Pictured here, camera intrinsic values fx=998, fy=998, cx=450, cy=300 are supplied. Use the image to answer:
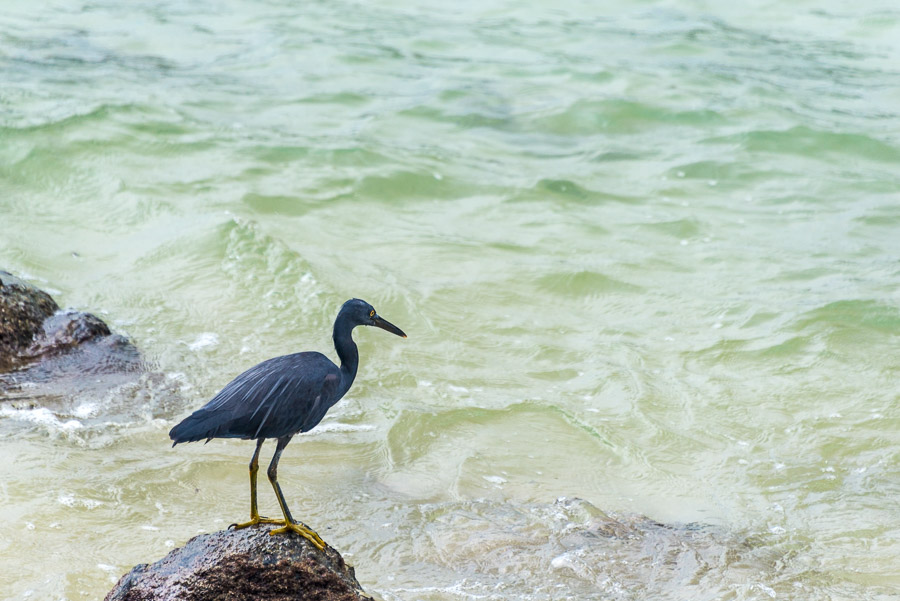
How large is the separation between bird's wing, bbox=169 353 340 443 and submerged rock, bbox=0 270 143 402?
264 cm

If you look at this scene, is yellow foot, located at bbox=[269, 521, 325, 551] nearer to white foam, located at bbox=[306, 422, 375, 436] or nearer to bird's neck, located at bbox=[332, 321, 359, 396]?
bird's neck, located at bbox=[332, 321, 359, 396]

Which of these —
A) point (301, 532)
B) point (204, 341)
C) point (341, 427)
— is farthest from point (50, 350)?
point (301, 532)

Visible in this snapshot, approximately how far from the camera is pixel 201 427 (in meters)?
3.79

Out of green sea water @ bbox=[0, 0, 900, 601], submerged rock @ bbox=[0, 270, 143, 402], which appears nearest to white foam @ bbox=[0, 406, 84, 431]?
green sea water @ bbox=[0, 0, 900, 601]

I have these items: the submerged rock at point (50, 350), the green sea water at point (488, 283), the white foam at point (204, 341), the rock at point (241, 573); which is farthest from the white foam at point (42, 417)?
the rock at point (241, 573)

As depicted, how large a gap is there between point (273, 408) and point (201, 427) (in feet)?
0.91

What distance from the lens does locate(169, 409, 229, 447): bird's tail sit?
3768mm

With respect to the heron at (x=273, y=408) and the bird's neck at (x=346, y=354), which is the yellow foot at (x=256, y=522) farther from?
the bird's neck at (x=346, y=354)

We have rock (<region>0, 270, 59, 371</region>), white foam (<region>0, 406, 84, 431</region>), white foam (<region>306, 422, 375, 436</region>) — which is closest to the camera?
white foam (<region>0, 406, 84, 431</region>)

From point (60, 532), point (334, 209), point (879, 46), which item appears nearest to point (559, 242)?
point (334, 209)

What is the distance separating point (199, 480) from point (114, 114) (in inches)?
306

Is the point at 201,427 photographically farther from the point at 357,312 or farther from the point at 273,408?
the point at 357,312

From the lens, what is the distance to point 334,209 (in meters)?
10.2

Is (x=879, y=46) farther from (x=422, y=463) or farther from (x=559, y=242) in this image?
(x=422, y=463)
